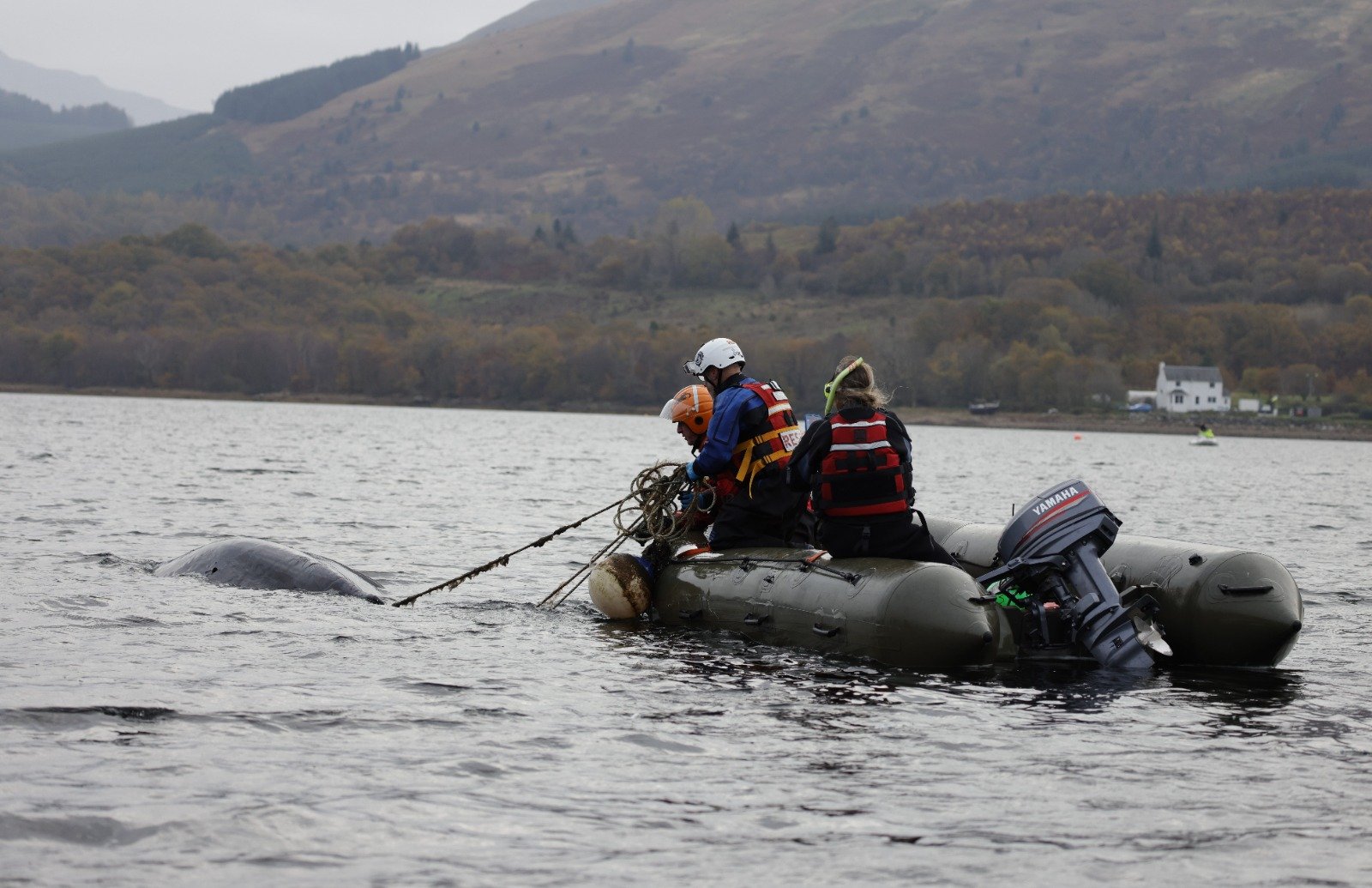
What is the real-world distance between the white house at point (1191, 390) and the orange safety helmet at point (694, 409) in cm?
14414

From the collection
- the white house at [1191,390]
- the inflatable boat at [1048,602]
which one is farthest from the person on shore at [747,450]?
the white house at [1191,390]

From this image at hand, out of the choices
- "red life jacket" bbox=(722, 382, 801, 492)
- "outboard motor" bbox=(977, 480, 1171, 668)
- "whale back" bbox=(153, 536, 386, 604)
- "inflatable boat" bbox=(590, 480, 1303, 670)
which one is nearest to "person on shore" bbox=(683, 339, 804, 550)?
"red life jacket" bbox=(722, 382, 801, 492)

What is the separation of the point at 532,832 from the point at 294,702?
3.41 meters

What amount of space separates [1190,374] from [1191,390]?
167 cm

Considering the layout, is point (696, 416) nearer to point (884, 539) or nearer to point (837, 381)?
point (837, 381)

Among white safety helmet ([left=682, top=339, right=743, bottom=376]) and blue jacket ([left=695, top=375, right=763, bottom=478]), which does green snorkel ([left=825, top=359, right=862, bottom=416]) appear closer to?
blue jacket ([left=695, top=375, right=763, bottom=478])

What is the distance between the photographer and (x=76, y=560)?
61.2 feet

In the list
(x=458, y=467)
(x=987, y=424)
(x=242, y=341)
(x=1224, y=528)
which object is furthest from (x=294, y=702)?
(x=242, y=341)

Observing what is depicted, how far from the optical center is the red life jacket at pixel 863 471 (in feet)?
39.1

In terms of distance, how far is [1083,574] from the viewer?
11.7 meters

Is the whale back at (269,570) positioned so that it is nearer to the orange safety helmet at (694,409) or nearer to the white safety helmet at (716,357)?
the orange safety helmet at (694,409)

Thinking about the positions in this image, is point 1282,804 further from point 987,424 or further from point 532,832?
point 987,424

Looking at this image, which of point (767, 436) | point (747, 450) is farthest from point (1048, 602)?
point (747, 450)

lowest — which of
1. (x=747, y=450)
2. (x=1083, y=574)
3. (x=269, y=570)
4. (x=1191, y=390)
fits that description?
(x=269, y=570)
